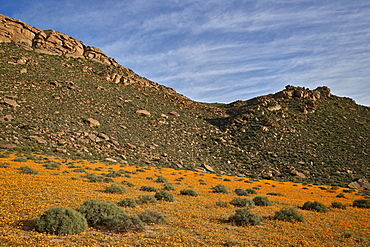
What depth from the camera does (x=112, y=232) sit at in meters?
7.68

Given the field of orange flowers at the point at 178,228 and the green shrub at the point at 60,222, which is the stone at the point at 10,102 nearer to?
the field of orange flowers at the point at 178,228

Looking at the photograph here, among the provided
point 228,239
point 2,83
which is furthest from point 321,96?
point 2,83

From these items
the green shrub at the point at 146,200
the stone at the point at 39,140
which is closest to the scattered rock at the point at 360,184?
the green shrub at the point at 146,200

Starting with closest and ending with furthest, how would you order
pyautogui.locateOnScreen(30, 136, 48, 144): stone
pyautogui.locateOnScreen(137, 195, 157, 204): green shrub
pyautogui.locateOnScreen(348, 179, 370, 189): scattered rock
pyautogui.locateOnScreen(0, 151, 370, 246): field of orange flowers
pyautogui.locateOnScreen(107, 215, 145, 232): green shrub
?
1. pyautogui.locateOnScreen(0, 151, 370, 246): field of orange flowers
2. pyautogui.locateOnScreen(107, 215, 145, 232): green shrub
3. pyautogui.locateOnScreen(137, 195, 157, 204): green shrub
4. pyautogui.locateOnScreen(30, 136, 48, 144): stone
5. pyautogui.locateOnScreen(348, 179, 370, 189): scattered rock

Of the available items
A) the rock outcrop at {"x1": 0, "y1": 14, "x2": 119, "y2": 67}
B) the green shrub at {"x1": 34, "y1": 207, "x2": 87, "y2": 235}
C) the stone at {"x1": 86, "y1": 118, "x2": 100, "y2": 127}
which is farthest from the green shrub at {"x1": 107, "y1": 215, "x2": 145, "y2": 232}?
the rock outcrop at {"x1": 0, "y1": 14, "x2": 119, "y2": 67}

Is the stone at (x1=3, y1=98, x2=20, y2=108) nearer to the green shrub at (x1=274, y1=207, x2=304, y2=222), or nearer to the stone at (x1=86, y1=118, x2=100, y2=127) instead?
the stone at (x1=86, y1=118, x2=100, y2=127)

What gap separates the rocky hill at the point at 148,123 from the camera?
3631 centimetres

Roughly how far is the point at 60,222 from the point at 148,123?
4241cm

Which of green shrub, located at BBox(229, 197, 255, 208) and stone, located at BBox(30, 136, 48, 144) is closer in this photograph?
green shrub, located at BBox(229, 197, 255, 208)

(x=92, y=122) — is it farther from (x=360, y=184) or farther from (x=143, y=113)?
(x=360, y=184)

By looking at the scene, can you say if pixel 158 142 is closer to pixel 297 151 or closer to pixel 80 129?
pixel 80 129

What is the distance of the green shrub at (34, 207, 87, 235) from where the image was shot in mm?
7012

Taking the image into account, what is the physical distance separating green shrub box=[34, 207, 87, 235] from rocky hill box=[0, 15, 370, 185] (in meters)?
26.3

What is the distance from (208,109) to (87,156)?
44564mm
